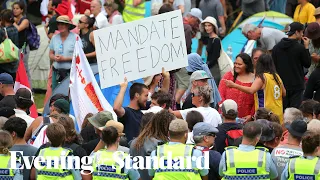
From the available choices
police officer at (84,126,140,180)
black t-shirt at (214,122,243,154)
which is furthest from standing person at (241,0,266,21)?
police officer at (84,126,140,180)

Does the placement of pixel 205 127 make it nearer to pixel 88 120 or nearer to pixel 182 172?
pixel 182 172

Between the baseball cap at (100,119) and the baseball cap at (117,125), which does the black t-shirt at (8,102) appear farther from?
the baseball cap at (117,125)

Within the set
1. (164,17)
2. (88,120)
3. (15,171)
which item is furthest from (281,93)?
(15,171)

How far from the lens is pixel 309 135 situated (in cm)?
1038

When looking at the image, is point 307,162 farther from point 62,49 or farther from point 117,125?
point 62,49

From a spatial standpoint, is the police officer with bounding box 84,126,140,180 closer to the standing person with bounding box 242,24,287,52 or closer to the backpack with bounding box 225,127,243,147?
the backpack with bounding box 225,127,243,147

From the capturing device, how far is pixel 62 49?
17.3 metres

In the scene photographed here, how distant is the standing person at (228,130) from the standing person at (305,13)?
7444 mm

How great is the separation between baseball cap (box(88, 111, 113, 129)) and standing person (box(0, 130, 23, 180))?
126 centimetres

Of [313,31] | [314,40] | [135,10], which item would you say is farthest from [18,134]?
[135,10]

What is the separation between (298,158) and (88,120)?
266 cm

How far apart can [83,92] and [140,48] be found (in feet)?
3.27

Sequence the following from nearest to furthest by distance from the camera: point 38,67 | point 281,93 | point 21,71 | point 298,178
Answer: point 298,178, point 281,93, point 21,71, point 38,67

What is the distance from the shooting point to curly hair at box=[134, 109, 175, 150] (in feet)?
36.9
